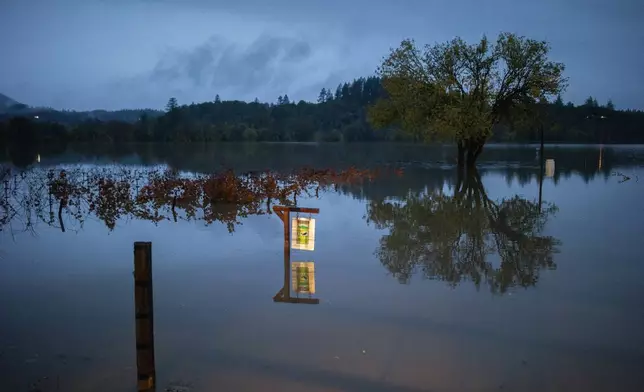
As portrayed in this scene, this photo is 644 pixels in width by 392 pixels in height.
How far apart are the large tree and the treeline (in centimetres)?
4167

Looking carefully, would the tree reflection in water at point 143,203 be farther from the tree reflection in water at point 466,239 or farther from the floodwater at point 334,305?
the tree reflection in water at point 466,239

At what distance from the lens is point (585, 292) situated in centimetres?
970

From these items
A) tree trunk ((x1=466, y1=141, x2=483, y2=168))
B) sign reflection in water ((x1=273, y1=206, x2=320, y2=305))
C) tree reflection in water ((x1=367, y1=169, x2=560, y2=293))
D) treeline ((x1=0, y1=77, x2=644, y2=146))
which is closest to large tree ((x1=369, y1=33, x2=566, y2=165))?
tree trunk ((x1=466, y1=141, x2=483, y2=168))

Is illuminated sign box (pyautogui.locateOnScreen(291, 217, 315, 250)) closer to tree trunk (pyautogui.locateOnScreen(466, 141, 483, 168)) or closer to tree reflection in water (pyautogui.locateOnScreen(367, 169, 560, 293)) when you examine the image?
tree reflection in water (pyautogui.locateOnScreen(367, 169, 560, 293))

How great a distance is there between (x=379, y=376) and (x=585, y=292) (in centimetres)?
503

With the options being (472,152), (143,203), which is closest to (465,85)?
(472,152)

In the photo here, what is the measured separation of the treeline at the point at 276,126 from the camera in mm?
84000

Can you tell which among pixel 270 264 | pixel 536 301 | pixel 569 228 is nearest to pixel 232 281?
pixel 270 264

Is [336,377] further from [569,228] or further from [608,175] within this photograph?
[608,175]

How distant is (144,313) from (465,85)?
32749mm

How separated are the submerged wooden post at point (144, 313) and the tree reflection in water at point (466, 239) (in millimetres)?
5550

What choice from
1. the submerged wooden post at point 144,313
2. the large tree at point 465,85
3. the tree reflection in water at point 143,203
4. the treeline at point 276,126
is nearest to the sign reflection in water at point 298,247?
the submerged wooden post at point 144,313

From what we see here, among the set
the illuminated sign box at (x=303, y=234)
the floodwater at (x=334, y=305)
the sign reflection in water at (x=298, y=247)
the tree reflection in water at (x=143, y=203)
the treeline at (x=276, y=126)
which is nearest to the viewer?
the floodwater at (x=334, y=305)

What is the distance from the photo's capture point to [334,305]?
8.99 m
